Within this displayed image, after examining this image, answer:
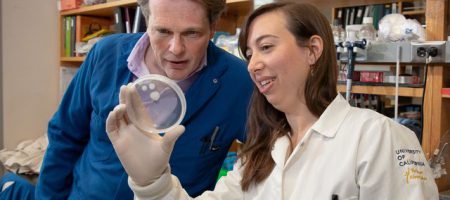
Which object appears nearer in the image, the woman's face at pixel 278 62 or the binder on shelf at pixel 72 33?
the woman's face at pixel 278 62

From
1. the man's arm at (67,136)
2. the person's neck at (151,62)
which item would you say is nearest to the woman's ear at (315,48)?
the person's neck at (151,62)

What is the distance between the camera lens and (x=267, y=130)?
1.17 meters

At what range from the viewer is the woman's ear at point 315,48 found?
40.9 inches

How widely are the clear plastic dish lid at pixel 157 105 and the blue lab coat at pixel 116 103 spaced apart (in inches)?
7.0

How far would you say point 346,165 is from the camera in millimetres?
944

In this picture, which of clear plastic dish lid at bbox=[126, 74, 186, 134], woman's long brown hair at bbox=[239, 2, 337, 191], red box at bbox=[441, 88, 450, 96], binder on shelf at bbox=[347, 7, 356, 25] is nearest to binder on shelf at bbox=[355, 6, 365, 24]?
binder on shelf at bbox=[347, 7, 356, 25]

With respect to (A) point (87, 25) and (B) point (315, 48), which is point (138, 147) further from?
(A) point (87, 25)

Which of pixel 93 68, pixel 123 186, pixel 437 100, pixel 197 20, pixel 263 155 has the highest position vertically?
pixel 197 20

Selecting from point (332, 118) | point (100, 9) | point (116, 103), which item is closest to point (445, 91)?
point (332, 118)

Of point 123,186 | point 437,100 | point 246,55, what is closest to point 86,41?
point 123,186

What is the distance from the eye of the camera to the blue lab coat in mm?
1291

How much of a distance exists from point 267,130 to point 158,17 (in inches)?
16.3

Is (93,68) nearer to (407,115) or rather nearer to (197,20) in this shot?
(197,20)

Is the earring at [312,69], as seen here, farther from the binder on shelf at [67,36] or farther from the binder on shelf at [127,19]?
the binder on shelf at [67,36]
